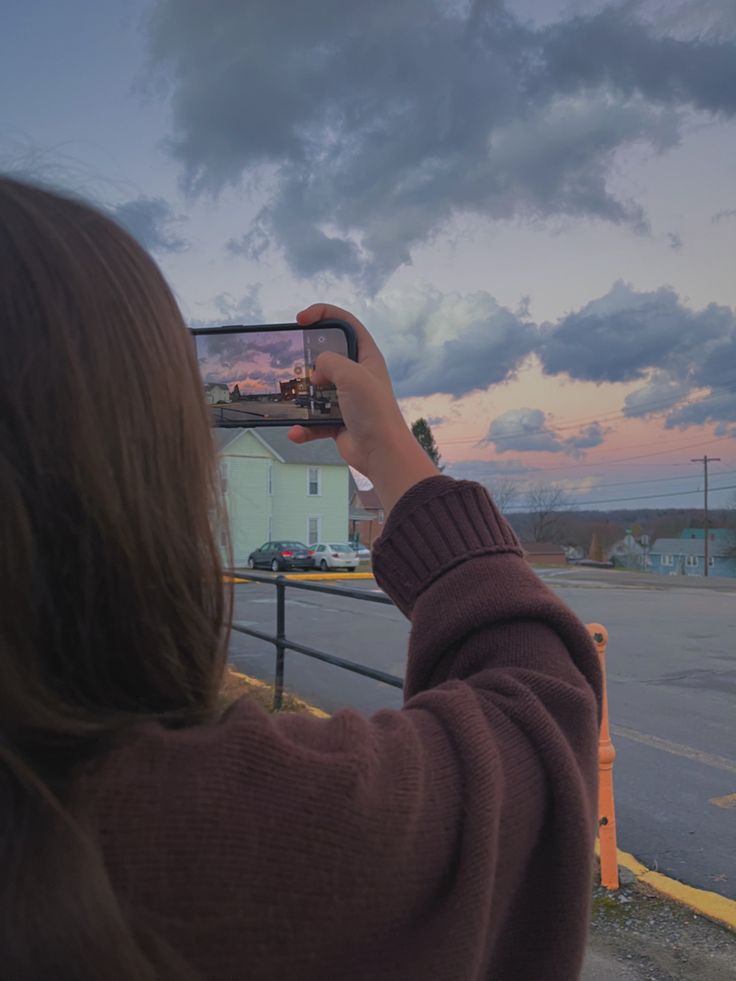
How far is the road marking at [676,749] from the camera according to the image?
5082 millimetres

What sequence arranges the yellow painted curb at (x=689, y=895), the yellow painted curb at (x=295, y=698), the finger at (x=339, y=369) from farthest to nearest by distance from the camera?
1. the yellow painted curb at (x=295, y=698)
2. the yellow painted curb at (x=689, y=895)
3. the finger at (x=339, y=369)

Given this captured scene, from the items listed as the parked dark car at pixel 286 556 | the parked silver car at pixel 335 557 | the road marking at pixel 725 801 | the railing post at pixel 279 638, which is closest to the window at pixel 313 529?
the parked dark car at pixel 286 556

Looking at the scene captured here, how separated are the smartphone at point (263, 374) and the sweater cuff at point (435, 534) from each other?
360mm

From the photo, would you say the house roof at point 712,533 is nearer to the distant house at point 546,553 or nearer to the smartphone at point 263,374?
the distant house at point 546,553

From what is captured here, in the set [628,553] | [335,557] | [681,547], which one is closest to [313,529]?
[335,557]

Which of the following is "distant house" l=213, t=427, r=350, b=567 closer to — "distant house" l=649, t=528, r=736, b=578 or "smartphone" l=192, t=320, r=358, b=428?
"smartphone" l=192, t=320, r=358, b=428

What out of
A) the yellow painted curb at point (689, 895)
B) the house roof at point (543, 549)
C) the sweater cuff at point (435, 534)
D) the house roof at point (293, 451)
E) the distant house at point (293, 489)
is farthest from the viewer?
the house roof at point (543, 549)

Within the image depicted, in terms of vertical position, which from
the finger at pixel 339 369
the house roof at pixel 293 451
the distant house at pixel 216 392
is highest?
the house roof at pixel 293 451

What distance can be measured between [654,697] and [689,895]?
13.3ft

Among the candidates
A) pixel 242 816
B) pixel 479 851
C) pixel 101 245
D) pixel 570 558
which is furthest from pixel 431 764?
pixel 570 558

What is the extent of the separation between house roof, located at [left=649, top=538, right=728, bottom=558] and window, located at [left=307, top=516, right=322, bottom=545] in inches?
1998

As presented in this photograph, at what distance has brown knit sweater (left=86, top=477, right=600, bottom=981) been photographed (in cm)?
59

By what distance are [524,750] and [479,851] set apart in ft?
0.40

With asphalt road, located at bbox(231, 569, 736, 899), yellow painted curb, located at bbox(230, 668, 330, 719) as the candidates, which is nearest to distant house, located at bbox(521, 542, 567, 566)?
asphalt road, located at bbox(231, 569, 736, 899)
